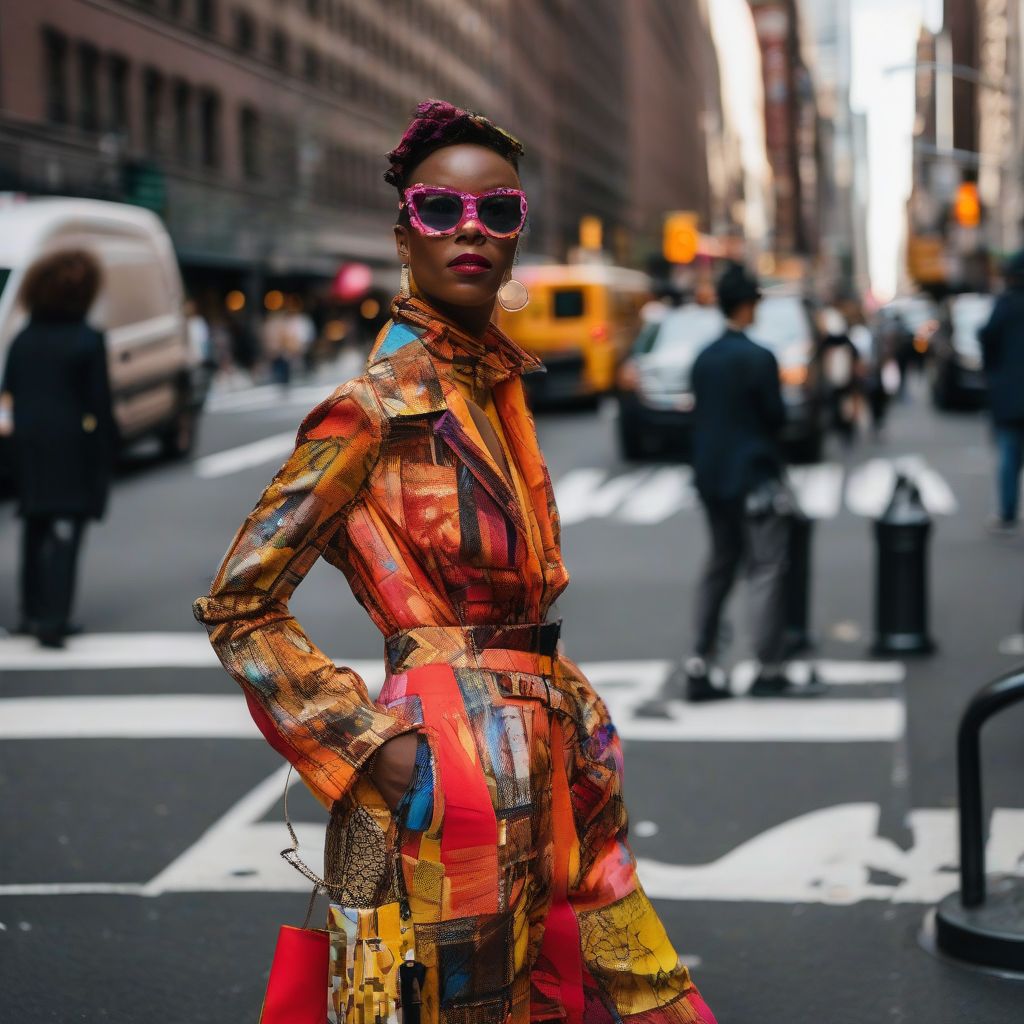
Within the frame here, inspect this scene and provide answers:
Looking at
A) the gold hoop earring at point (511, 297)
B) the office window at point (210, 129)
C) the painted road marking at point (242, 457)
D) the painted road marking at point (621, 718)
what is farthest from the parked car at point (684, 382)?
the office window at point (210, 129)

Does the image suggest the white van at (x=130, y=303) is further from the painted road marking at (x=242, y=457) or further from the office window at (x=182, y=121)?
the office window at (x=182, y=121)

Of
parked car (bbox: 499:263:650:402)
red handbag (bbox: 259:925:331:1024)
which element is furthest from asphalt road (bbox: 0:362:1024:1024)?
parked car (bbox: 499:263:650:402)

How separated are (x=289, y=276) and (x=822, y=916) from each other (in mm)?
55675

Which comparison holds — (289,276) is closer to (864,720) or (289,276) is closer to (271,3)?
(271,3)

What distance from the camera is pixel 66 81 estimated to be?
126 feet

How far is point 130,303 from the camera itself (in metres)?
18.0

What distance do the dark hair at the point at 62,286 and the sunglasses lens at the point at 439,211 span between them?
22.4 feet

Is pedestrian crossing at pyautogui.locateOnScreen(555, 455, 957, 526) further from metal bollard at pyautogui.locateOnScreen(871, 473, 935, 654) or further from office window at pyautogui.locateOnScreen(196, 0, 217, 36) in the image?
office window at pyautogui.locateOnScreen(196, 0, 217, 36)

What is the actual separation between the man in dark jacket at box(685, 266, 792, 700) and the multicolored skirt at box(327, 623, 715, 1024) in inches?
206

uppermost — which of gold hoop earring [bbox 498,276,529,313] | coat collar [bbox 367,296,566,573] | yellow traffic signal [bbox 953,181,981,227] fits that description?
yellow traffic signal [bbox 953,181,981,227]

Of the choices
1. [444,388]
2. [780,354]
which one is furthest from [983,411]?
[444,388]

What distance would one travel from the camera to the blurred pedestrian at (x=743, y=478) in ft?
25.9

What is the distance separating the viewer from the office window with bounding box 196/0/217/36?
4956cm

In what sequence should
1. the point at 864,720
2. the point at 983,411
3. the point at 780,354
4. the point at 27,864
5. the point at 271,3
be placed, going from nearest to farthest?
the point at 27,864
the point at 864,720
the point at 780,354
the point at 983,411
the point at 271,3
